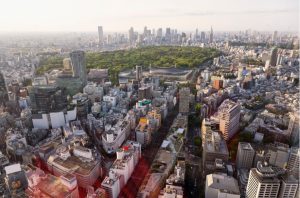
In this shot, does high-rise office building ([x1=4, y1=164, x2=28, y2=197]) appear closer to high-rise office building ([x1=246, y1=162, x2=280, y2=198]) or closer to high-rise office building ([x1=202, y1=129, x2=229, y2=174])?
high-rise office building ([x1=202, y1=129, x2=229, y2=174])

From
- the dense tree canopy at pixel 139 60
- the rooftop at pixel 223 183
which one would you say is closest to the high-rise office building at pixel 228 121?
the rooftop at pixel 223 183

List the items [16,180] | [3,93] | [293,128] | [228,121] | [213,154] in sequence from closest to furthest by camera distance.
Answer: [16,180]
[213,154]
[293,128]
[228,121]
[3,93]

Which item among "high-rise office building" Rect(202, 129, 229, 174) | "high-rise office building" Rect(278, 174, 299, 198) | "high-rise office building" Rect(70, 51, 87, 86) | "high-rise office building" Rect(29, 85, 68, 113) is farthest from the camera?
"high-rise office building" Rect(70, 51, 87, 86)

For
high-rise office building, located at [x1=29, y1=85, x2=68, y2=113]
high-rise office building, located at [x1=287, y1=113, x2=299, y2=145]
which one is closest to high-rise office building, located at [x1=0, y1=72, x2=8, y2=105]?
high-rise office building, located at [x1=29, y1=85, x2=68, y2=113]

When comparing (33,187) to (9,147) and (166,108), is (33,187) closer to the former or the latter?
(9,147)

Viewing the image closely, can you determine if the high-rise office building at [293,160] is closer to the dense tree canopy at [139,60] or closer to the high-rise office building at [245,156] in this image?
the high-rise office building at [245,156]

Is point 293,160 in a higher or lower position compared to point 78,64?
lower

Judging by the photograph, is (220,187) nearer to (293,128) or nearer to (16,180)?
(293,128)

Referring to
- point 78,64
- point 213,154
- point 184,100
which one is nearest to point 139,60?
point 78,64

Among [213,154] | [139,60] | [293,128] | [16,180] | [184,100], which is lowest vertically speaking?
[16,180]

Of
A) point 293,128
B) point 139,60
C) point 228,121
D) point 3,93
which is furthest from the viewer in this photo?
point 139,60

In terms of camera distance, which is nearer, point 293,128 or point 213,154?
point 213,154

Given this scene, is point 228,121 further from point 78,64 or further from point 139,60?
point 139,60
